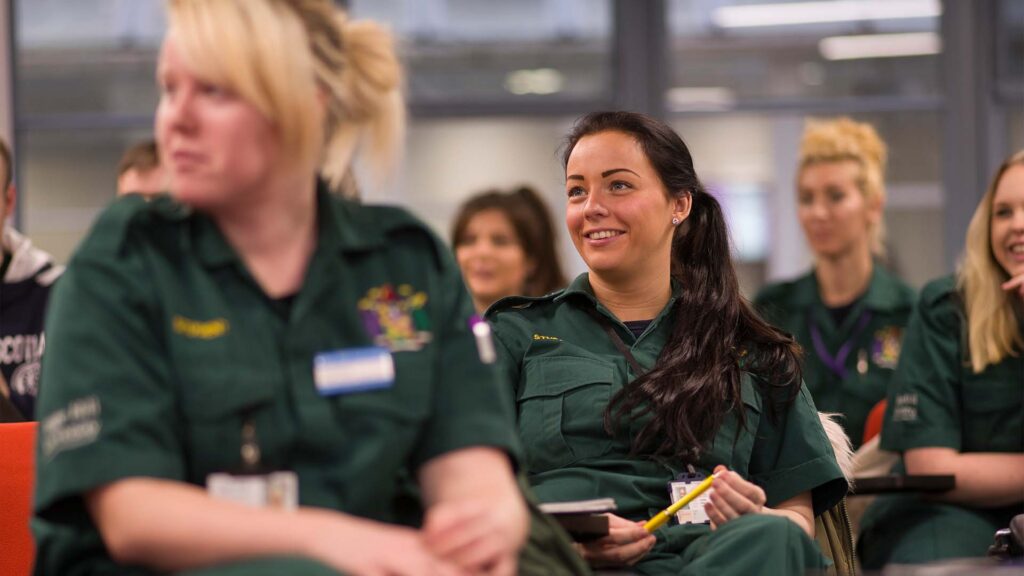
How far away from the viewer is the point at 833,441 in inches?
117

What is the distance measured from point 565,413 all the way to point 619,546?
363 mm

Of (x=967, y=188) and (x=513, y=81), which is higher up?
(x=513, y=81)

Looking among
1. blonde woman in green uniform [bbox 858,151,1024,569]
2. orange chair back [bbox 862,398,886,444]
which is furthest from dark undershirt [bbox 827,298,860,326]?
blonde woman in green uniform [bbox 858,151,1024,569]

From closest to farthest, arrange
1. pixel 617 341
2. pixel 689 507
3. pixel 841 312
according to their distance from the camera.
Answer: pixel 689 507 → pixel 617 341 → pixel 841 312

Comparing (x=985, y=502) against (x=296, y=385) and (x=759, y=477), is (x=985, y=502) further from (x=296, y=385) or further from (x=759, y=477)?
(x=296, y=385)

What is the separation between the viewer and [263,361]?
172cm

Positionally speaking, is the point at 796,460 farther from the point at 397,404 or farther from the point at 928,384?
the point at 397,404

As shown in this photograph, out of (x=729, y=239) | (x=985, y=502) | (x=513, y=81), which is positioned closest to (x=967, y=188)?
(x=513, y=81)

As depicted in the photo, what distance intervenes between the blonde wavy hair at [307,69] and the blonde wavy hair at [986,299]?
2.24 m

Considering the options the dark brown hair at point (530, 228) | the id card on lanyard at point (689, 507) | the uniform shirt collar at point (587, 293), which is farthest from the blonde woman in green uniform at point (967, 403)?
the dark brown hair at point (530, 228)

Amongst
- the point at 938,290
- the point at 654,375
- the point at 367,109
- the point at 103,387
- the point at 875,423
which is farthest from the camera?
the point at 875,423

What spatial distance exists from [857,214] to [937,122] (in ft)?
6.04

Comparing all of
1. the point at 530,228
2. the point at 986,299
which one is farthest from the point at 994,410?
Result: the point at 530,228

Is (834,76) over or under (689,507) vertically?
over
